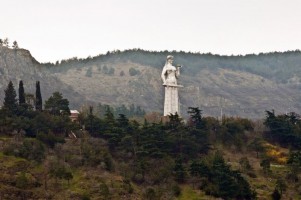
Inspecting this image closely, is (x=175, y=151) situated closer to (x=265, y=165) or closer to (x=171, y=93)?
(x=171, y=93)

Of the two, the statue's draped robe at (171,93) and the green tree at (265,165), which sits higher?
A: the statue's draped robe at (171,93)

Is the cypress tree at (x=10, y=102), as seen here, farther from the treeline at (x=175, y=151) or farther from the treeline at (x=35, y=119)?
the treeline at (x=175, y=151)

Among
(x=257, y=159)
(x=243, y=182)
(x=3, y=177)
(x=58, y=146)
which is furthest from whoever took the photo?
(x=257, y=159)

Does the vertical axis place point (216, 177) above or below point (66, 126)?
below

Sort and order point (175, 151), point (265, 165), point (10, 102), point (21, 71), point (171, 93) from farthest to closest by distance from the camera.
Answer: point (21, 71) → point (171, 93) → point (10, 102) → point (175, 151) → point (265, 165)

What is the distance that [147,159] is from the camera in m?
73.8

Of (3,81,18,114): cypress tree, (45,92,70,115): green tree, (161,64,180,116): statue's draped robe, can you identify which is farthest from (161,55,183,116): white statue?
(3,81,18,114): cypress tree

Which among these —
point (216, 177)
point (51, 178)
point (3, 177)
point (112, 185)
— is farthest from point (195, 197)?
point (3, 177)

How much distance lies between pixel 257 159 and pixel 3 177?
1315 inches

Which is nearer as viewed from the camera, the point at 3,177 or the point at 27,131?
the point at 3,177

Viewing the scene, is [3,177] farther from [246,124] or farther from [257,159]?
[246,124]

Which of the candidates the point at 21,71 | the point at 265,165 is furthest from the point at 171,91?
the point at 21,71

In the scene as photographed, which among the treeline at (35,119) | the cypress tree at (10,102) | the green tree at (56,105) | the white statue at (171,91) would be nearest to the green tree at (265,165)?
the white statue at (171,91)

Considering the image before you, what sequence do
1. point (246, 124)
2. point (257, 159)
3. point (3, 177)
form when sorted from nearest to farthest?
1. point (3, 177)
2. point (257, 159)
3. point (246, 124)
